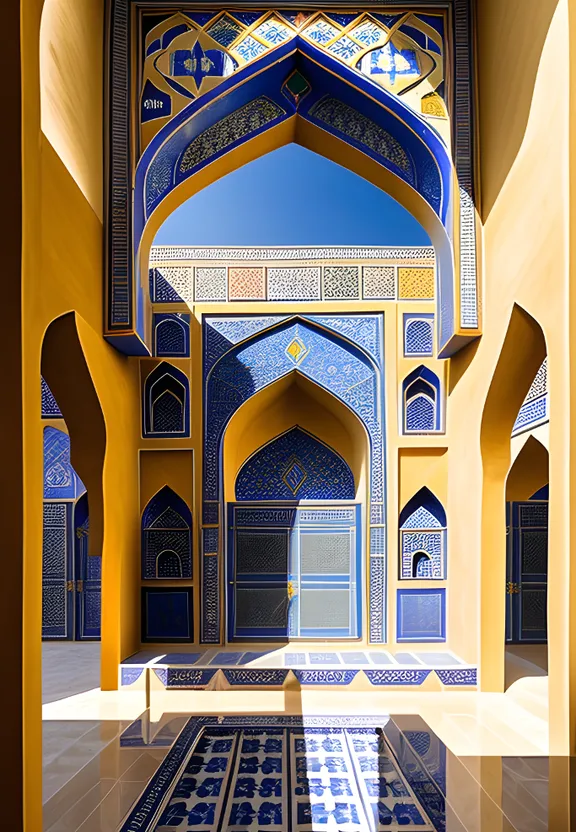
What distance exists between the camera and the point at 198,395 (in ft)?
21.4

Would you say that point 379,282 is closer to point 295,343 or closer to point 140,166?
point 295,343

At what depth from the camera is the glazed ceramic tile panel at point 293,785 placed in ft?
10.1

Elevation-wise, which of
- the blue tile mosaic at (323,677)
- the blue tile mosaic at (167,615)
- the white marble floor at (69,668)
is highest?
the blue tile mosaic at (167,615)

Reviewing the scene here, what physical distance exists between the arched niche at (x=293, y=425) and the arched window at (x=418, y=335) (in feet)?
3.13

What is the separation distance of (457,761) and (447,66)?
5022 millimetres

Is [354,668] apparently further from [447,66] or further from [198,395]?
[447,66]

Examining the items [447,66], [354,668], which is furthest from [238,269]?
[354,668]

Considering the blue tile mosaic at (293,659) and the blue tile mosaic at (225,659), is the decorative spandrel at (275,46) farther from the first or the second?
the blue tile mosaic at (293,659)

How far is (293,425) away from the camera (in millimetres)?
7258

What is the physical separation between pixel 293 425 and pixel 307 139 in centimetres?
288

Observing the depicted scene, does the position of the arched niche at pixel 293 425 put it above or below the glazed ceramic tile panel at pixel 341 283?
below

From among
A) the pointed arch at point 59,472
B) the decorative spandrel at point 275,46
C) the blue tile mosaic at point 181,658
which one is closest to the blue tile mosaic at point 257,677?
the blue tile mosaic at point 181,658

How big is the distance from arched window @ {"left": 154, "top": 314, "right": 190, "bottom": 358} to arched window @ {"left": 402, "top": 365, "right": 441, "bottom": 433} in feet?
7.15

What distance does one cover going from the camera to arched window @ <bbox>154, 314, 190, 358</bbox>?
651 centimetres
